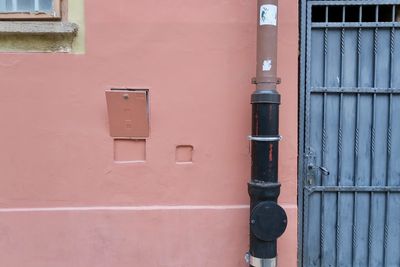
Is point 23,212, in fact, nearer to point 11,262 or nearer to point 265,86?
point 11,262

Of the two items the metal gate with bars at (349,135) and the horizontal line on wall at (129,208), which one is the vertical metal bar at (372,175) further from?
the horizontal line on wall at (129,208)

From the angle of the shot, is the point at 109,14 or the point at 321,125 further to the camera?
the point at 321,125

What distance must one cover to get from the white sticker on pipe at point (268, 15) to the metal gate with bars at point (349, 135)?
0.45 m

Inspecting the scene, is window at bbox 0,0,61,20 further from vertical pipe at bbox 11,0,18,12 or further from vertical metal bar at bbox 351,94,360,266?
vertical metal bar at bbox 351,94,360,266

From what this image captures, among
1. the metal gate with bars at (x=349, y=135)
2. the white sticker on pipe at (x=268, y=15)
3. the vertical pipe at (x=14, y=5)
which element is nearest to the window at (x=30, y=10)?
the vertical pipe at (x=14, y=5)

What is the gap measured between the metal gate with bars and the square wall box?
4.02 ft

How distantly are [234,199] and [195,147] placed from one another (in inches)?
19.4

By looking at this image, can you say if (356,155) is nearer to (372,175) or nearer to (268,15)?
(372,175)

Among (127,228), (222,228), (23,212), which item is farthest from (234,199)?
(23,212)

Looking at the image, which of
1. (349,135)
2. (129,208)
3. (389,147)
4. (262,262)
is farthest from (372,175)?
(129,208)

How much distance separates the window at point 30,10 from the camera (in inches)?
107

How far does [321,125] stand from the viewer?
2957 mm

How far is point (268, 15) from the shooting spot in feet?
8.41

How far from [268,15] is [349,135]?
116 cm
